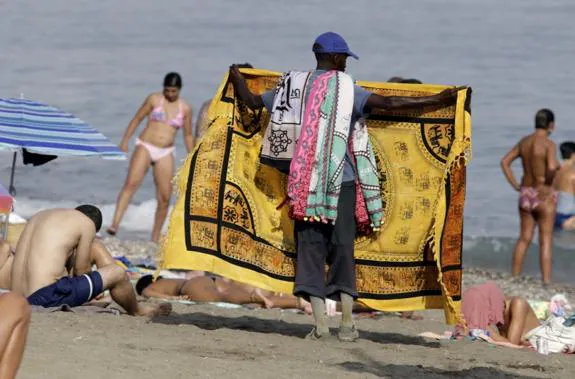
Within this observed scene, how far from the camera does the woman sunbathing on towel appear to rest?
1002 centimetres

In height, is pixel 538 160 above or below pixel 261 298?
above

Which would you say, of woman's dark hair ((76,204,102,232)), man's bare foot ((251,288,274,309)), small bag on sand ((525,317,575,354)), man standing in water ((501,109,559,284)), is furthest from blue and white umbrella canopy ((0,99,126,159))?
man standing in water ((501,109,559,284))

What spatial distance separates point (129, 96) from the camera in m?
28.3

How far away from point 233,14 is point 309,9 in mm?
2149

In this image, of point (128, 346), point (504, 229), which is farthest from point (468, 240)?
point (128, 346)

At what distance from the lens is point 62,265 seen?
8.30 metres

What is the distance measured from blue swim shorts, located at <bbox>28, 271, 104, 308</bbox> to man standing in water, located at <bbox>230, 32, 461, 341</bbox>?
1.25 meters

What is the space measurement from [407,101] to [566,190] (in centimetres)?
631

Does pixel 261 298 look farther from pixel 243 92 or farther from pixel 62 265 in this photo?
pixel 243 92

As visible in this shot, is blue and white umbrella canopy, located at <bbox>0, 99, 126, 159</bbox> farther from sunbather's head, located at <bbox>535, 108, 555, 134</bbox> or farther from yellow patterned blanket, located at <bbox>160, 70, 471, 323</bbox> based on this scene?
sunbather's head, located at <bbox>535, 108, 555, 134</bbox>

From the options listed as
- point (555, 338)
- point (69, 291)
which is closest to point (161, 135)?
point (69, 291)

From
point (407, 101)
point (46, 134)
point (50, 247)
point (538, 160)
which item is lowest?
point (50, 247)

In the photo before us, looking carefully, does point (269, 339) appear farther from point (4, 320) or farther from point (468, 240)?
point (468, 240)

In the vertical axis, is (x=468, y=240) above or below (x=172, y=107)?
below
